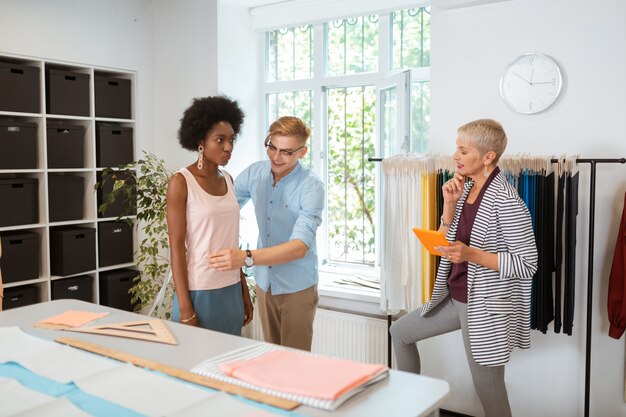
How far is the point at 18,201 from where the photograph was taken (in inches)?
147

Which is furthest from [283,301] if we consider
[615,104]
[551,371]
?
[615,104]

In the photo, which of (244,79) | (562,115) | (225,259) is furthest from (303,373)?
(244,79)

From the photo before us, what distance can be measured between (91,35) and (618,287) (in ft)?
11.7

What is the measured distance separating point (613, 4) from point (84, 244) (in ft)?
11.2

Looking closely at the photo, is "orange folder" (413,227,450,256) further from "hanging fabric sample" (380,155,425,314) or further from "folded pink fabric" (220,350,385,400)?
"folded pink fabric" (220,350,385,400)

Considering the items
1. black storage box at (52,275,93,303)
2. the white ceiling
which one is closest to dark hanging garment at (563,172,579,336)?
the white ceiling

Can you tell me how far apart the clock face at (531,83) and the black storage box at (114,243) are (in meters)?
2.69

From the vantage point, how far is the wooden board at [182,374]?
131 cm

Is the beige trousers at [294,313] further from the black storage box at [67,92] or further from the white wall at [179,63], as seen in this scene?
the black storage box at [67,92]

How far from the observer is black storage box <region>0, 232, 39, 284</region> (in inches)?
145

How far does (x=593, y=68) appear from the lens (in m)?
2.84

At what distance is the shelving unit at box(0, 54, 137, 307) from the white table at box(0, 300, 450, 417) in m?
1.85

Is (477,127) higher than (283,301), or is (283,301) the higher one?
(477,127)

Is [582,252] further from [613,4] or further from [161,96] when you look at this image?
[161,96]
